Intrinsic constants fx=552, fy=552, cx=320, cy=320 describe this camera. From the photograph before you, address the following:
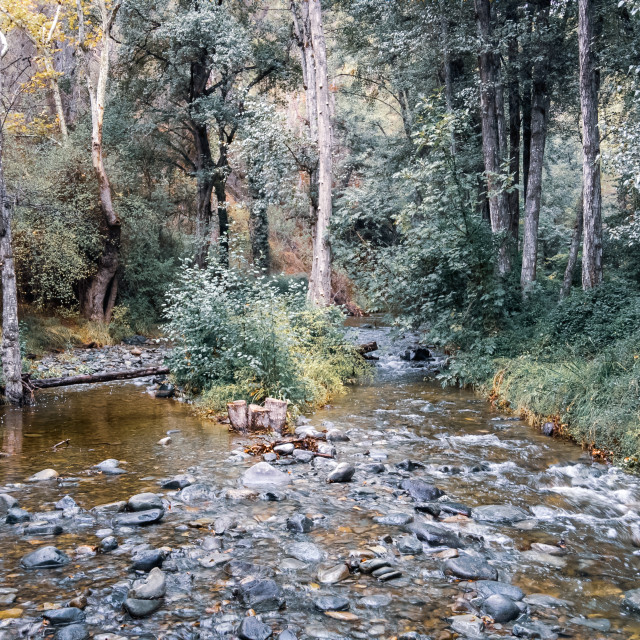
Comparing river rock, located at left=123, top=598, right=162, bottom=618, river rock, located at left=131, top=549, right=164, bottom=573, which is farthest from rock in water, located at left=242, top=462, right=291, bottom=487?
river rock, located at left=123, top=598, right=162, bottom=618

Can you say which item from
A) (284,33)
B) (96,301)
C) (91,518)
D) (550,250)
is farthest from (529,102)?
(91,518)

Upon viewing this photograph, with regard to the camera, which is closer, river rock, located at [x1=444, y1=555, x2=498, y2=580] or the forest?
river rock, located at [x1=444, y1=555, x2=498, y2=580]

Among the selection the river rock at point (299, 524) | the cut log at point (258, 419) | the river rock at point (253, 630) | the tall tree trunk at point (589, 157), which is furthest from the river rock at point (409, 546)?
the tall tree trunk at point (589, 157)

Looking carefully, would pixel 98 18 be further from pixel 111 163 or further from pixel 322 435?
pixel 322 435

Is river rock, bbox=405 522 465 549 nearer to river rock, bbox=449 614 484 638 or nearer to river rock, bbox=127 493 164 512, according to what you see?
river rock, bbox=449 614 484 638

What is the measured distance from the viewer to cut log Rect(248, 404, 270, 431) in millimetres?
8016

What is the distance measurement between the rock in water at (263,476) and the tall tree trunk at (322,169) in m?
8.05

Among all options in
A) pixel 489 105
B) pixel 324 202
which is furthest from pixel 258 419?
pixel 489 105

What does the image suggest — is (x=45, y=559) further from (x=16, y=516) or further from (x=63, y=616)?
(x=16, y=516)

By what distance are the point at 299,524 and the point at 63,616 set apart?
1.90 meters

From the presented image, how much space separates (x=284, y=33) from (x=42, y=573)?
21954 millimetres

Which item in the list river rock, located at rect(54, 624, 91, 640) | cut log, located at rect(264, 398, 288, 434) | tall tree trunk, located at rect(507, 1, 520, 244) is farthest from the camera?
tall tree trunk, located at rect(507, 1, 520, 244)

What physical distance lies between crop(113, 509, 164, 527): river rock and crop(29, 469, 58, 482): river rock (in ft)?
4.88

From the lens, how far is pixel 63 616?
10.2 feet
